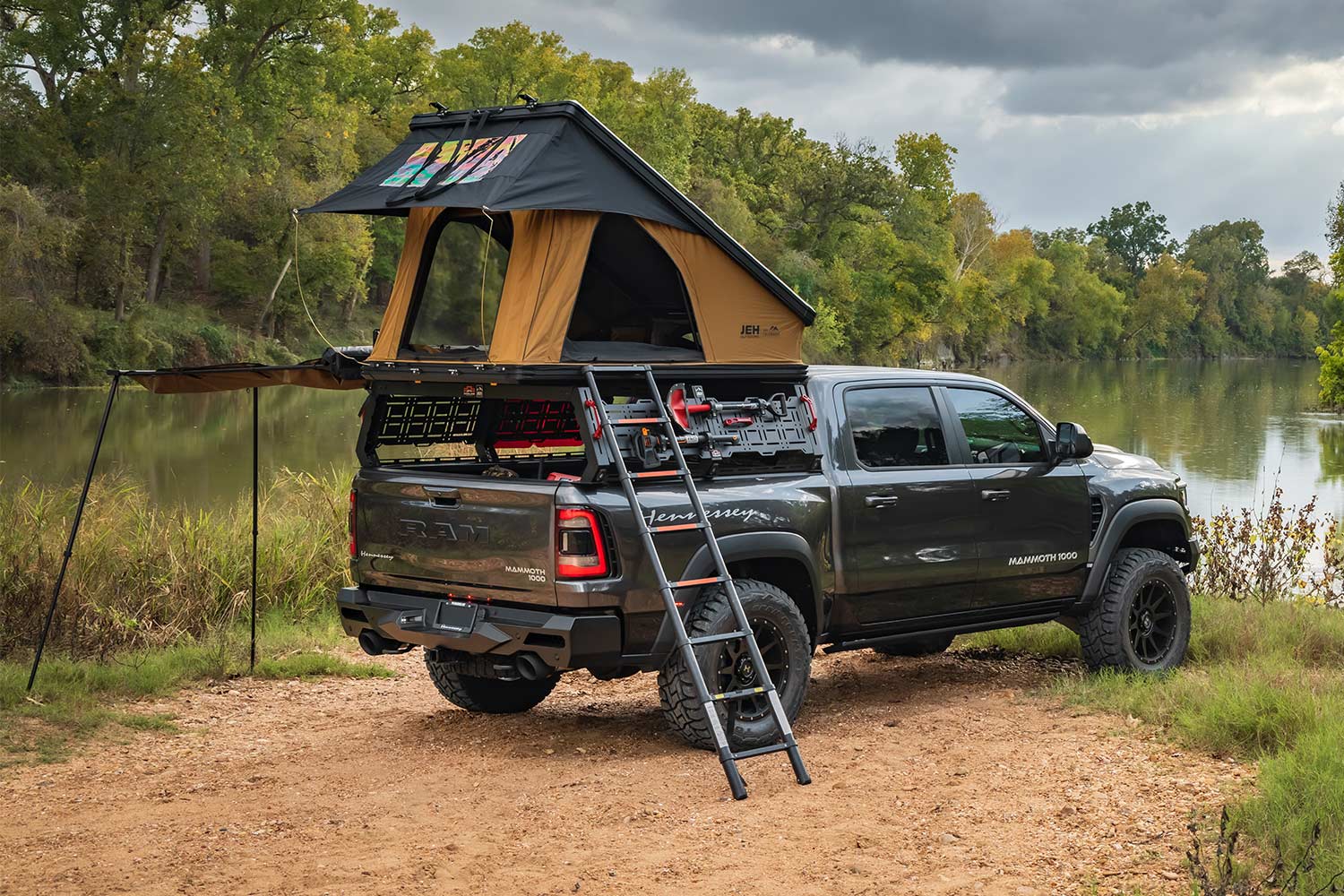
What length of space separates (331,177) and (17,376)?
Answer: 49.5 feet

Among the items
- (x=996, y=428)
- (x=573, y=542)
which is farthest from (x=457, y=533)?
(x=996, y=428)

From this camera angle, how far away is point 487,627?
6574 millimetres

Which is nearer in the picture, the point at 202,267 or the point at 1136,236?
the point at 202,267

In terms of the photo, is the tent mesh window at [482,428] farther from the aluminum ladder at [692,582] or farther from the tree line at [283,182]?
the tree line at [283,182]

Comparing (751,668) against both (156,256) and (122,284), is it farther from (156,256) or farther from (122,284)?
(156,256)

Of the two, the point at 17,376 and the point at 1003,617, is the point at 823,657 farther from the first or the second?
the point at 17,376

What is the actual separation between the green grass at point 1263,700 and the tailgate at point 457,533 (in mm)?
3036

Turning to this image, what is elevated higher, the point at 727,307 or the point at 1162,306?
the point at 1162,306

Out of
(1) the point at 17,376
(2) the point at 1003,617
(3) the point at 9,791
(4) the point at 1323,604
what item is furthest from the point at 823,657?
(1) the point at 17,376

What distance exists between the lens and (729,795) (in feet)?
19.6

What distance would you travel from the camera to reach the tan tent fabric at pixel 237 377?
783cm

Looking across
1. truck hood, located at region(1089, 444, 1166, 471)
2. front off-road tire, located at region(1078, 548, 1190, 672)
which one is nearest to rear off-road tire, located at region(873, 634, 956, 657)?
front off-road tire, located at region(1078, 548, 1190, 672)

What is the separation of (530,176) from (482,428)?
1.68 metres

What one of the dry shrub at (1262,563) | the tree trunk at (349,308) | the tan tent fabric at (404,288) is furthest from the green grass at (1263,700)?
the tree trunk at (349,308)
